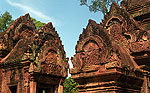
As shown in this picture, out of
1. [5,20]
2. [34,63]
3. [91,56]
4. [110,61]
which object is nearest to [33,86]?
[34,63]

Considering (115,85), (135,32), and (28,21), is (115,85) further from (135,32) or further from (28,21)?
(28,21)

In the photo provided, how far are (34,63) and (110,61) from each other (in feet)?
17.9

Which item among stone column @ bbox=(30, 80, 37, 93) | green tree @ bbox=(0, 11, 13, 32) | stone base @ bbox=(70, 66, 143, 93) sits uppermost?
green tree @ bbox=(0, 11, 13, 32)

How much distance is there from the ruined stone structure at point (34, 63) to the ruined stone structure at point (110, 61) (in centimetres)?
435

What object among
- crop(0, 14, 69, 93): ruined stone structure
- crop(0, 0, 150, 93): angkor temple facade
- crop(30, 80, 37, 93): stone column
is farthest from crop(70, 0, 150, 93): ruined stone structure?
crop(30, 80, 37, 93): stone column

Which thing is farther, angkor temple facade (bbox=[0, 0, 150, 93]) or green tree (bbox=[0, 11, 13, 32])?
green tree (bbox=[0, 11, 13, 32])

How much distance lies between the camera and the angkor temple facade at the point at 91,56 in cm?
526

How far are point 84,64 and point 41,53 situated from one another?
16.4 ft

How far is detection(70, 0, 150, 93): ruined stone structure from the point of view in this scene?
16.8ft

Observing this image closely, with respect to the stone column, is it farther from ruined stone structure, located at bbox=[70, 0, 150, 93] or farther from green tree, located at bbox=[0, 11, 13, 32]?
green tree, located at bbox=[0, 11, 13, 32]

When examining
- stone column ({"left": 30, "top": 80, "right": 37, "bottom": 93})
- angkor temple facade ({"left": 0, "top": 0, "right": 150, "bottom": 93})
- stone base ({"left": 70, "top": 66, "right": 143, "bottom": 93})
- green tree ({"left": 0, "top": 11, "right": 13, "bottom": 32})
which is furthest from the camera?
green tree ({"left": 0, "top": 11, "right": 13, "bottom": 32})

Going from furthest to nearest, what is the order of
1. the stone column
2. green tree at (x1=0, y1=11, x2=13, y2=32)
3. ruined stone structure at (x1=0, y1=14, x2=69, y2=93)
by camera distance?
green tree at (x1=0, y1=11, x2=13, y2=32) < ruined stone structure at (x1=0, y1=14, x2=69, y2=93) < the stone column

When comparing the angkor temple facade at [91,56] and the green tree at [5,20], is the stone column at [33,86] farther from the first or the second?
the green tree at [5,20]

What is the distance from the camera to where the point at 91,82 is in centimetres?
546
